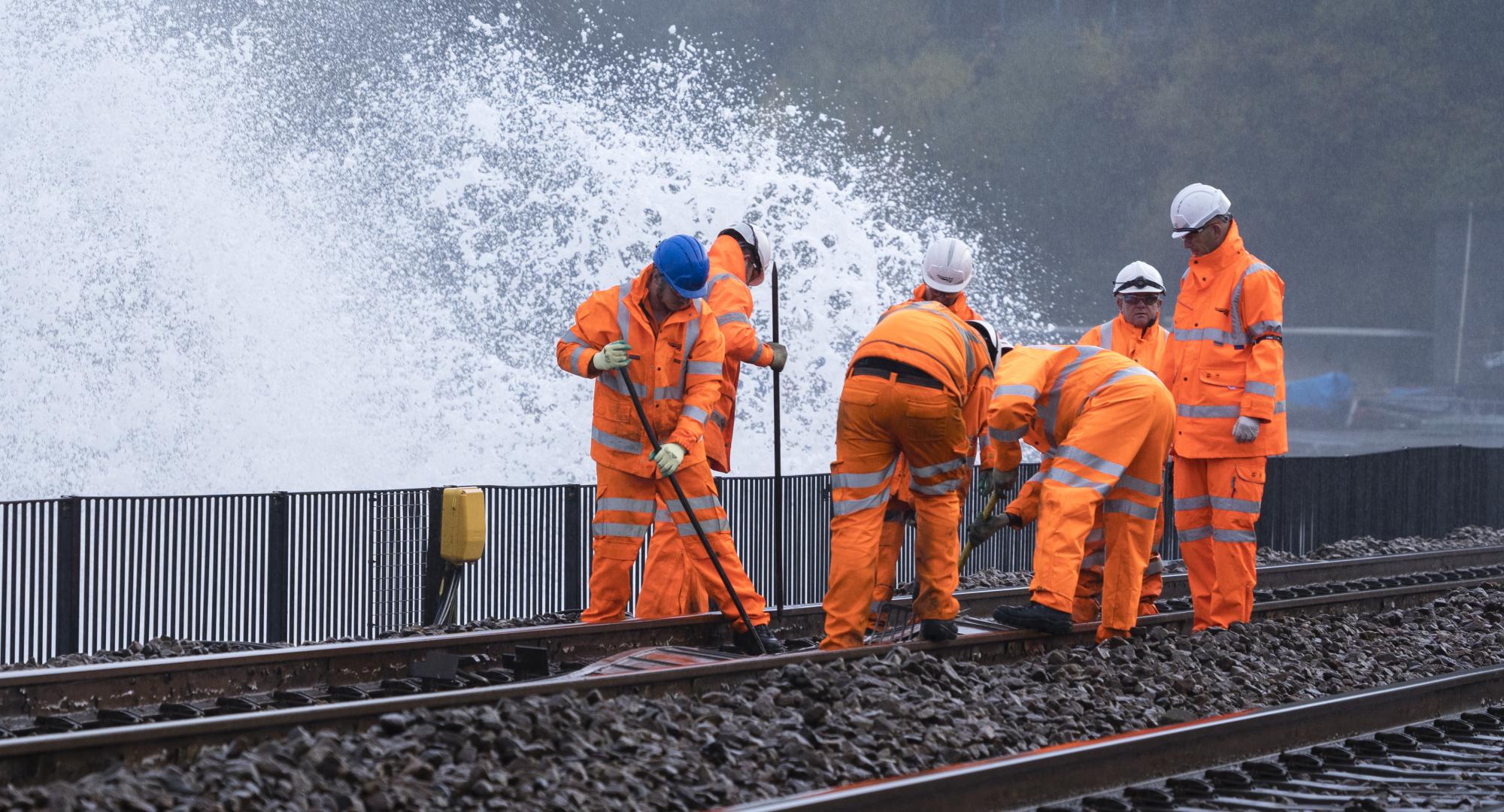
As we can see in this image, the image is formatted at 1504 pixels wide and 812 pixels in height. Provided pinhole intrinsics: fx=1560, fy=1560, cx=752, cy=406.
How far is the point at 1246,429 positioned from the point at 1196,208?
1.23 meters

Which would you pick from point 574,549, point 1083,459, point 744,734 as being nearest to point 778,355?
point 1083,459

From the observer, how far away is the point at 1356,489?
16.2 metres

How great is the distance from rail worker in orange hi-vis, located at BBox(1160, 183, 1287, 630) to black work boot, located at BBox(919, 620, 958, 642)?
1796 mm

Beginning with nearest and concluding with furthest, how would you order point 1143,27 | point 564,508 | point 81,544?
point 81,544 < point 564,508 < point 1143,27

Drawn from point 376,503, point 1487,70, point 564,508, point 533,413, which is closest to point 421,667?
point 376,503

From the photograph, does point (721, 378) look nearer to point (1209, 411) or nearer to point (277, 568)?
point (1209, 411)

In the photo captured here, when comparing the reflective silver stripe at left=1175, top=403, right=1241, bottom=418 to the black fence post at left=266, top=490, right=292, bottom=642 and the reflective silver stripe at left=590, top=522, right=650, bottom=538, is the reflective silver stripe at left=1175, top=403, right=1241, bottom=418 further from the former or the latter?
the black fence post at left=266, top=490, right=292, bottom=642

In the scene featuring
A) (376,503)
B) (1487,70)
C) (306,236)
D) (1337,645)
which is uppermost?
(1487,70)

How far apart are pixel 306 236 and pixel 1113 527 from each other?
1016 inches

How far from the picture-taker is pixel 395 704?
4.95 m

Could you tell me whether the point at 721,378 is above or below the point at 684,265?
below

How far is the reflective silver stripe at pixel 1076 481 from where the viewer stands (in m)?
7.23

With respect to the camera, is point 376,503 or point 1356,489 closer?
point 376,503

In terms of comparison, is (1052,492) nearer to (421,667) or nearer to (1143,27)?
(421,667)
